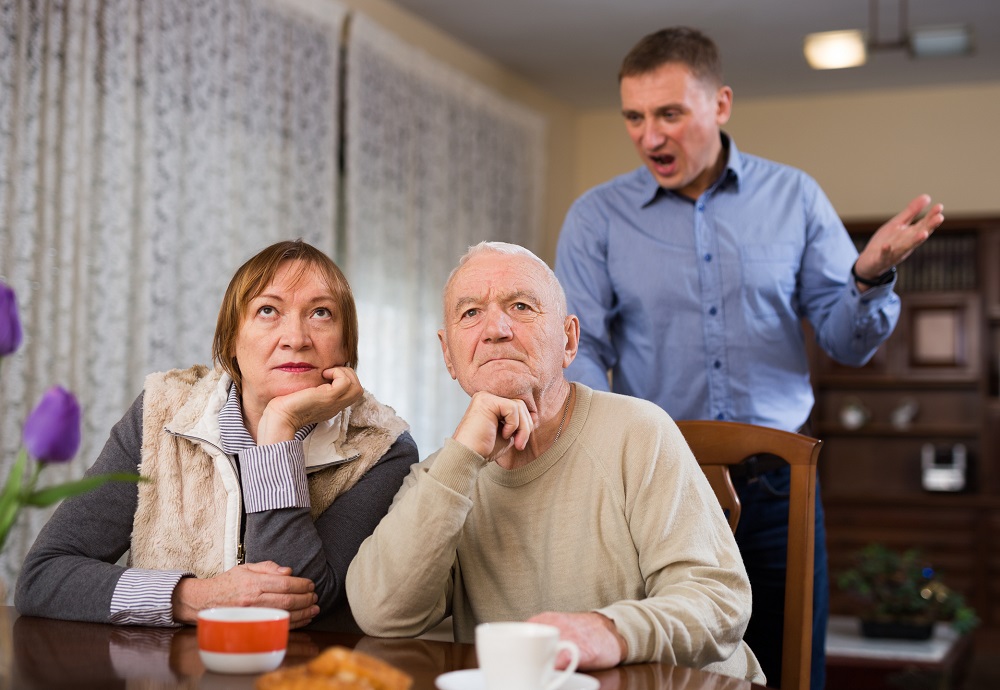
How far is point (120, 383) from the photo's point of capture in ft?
11.8

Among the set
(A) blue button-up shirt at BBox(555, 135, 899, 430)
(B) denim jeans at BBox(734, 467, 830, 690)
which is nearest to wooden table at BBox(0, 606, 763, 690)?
(B) denim jeans at BBox(734, 467, 830, 690)

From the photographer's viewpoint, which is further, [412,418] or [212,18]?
[412,418]

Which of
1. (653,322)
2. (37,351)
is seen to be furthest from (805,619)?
(37,351)

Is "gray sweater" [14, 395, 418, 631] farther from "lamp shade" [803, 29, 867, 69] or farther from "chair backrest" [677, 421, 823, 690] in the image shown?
"lamp shade" [803, 29, 867, 69]

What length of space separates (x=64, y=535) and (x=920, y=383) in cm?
574

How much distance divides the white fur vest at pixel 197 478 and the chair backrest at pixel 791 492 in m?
0.55

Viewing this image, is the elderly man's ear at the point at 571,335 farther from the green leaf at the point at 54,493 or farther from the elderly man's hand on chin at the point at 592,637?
the green leaf at the point at 54,493

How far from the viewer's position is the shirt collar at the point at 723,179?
7.93 feet

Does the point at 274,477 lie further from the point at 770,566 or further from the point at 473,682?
the point at 770,566

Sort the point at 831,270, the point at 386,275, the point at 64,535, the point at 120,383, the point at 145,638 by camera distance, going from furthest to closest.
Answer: the point at 386,275 < the point at 120,383 < the point at 831,270 < the point at 64,535 < the point at 145,638

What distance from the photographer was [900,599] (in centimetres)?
410

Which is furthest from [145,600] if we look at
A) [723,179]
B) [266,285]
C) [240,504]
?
[723,179]

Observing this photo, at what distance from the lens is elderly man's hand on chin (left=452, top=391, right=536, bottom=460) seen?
139cm

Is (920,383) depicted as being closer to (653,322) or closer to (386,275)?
(386,275)
